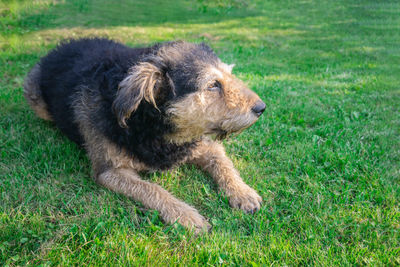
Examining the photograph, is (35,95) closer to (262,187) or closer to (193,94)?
(193,94)

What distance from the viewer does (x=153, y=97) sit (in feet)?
9.75

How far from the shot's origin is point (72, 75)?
3.92 metres

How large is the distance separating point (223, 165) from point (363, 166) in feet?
5.51

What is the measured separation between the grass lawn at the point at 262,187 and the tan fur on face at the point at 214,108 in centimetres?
75

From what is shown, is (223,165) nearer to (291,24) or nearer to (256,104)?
(256,104)

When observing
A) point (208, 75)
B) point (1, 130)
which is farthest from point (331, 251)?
point (1, 130)

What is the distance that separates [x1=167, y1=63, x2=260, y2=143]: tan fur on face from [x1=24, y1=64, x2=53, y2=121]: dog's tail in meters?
2.59

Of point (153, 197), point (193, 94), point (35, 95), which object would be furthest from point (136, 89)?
point (35, 95)

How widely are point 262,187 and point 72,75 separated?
2.79 m

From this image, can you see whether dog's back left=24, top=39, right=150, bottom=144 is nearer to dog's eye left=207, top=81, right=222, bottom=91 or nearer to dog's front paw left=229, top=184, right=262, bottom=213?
dog's eye left=207, top=81, right=222, bottom=91


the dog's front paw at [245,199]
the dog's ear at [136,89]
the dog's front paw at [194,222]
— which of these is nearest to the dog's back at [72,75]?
the dog's ear at [136,89]

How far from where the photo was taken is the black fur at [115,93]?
3.08 m

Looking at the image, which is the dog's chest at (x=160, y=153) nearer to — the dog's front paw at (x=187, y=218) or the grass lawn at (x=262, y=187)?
the grass lawn at (x=262, y=187)

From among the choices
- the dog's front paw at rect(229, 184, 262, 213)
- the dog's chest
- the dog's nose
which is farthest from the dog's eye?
the dog's front paw at rect(229, 184, 262, 213)
